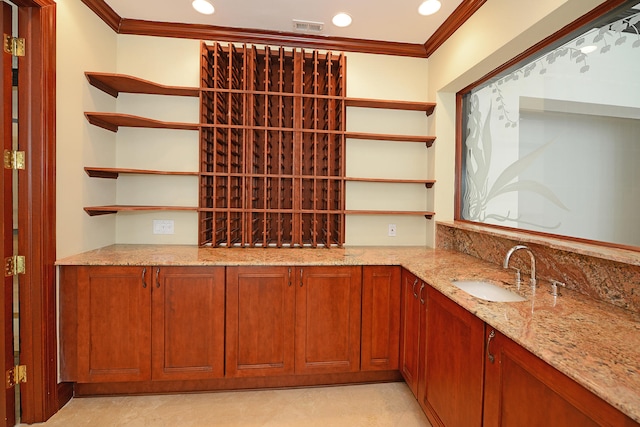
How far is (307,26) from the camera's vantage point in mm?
2500

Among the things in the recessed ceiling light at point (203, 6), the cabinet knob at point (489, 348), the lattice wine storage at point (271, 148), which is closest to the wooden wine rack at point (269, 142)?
the lattice wine storage at point (271, 148)

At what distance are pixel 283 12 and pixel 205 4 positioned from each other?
1.85ft

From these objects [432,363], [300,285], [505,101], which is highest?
[505,101]

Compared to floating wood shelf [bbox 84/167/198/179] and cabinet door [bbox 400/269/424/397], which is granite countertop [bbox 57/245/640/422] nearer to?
cabinet door [bbox 400/269/424/397]

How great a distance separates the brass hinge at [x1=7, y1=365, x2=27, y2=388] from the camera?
1.79 meters

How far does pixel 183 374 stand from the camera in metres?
2.07

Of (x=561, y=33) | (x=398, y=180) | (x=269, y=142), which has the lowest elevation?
(x=398, y=180)

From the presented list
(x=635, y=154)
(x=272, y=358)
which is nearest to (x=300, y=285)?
(x=272, y=358)

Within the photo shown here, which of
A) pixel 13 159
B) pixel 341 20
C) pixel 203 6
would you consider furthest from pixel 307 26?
pixel 13 159

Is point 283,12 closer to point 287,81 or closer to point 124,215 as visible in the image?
point 287,81

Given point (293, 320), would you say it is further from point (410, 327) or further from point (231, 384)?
point (410, 327)

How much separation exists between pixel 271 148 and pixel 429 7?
5.28 feet

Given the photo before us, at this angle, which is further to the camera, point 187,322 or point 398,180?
point 398,180

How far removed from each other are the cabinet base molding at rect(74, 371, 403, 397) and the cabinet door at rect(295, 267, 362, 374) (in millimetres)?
154
